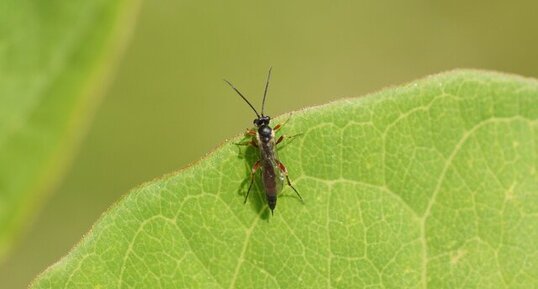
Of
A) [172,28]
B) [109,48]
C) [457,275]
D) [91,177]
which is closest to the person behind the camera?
[457,275]

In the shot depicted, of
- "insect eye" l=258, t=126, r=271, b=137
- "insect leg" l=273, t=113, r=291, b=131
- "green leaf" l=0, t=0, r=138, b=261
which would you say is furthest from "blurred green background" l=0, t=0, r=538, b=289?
"insect leg" l=273, t=113, r=291, b=131

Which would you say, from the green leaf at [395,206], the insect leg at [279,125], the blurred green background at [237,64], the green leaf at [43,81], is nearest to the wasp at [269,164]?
the insect leg at [279,125]

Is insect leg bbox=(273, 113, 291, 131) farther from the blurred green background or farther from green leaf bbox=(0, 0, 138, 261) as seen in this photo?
the blurred green background

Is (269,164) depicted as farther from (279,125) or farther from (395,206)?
(395,206)

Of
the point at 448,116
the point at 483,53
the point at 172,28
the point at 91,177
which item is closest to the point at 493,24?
the point at 483,53

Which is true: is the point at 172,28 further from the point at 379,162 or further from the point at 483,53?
the point at 379,162

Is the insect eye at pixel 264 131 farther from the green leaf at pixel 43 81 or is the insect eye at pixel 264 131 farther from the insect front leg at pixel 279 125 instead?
the green leaf at pixel 43 81

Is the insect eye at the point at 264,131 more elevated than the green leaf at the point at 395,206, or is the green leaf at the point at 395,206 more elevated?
the insect eye at the point at 264,131
